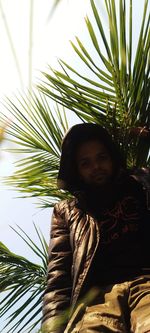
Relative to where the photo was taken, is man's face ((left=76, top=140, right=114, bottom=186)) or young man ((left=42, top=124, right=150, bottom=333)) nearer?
young man ((left=42, top=124, right=150, bottom=333))

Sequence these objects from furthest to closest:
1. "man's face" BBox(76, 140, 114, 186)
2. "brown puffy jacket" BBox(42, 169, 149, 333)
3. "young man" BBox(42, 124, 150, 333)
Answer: "man's face" BBox(76, 140, 114, 186) < "brown puffy jacket" BBox(42, 169, 149, 333) < "young man" BBox(42, 124, 150, 333)

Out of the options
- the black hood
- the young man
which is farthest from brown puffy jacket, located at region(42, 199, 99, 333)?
the black hood

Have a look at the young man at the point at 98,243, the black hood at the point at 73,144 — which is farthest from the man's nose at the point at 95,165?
the black hood at the point at 73,144

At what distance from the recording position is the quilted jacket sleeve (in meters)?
1.49

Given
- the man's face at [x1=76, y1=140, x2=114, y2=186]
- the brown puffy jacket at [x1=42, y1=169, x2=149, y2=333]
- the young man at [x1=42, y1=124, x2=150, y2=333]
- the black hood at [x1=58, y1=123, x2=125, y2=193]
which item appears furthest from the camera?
the black hood at [x1=58, y1=123, x2=125, y2=193]

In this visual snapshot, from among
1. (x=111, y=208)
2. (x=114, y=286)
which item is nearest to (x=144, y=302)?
(x=114, y=286)

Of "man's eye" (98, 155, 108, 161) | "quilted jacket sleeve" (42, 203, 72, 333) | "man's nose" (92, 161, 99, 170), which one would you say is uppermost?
"man's eye" (98, 155, 108, 161)

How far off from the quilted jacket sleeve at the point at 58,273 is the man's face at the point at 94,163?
176mm

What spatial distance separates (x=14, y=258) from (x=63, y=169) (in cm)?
71

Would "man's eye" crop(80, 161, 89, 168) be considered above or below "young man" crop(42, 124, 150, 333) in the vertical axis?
above

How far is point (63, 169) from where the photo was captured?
1.99m

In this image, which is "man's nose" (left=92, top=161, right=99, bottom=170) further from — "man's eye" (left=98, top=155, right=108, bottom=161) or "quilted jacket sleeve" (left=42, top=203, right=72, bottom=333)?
"quilted jacket sleeve" (left=42, top=203, right=72, bottom=333)

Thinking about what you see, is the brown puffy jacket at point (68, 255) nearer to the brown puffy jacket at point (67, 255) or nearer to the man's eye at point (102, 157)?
the brown puffy jacket at point (67, 255)

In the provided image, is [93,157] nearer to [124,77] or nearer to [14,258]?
[124,77]
